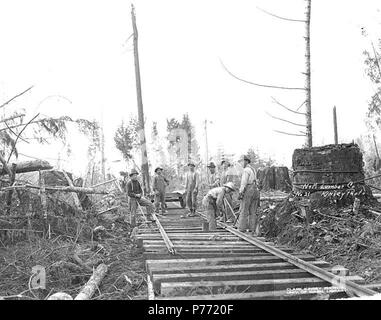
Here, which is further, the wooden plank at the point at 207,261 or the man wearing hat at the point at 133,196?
the man wearing hat at the point at 133,196

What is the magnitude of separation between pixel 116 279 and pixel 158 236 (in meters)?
2.78

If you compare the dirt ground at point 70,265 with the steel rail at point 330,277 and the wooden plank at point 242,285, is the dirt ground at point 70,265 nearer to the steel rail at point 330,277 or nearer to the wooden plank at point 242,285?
the wooden plank at point 242,285

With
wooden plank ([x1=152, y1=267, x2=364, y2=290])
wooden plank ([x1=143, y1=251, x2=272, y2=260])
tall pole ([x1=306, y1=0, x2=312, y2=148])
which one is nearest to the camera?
wooden plank ([x1=152, y1=267, x2=364, y2=290])

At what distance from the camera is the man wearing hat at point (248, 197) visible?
8469 mm

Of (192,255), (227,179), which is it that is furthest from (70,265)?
(227,179)

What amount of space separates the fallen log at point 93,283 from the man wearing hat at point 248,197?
371cm

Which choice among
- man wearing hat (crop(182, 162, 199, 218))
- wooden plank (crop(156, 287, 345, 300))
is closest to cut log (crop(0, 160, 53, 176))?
wooden plank (crop(156, 287, 345, 300))

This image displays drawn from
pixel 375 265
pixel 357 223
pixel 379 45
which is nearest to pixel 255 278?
pixel 375 265

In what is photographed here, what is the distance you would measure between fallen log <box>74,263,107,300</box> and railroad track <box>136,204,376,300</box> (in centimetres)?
60

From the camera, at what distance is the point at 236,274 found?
184 inches

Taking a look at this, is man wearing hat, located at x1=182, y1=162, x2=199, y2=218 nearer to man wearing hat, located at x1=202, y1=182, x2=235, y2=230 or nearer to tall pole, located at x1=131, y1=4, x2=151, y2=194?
man wearing hat, located at x1=202, y1=182, x2=235, y2=230

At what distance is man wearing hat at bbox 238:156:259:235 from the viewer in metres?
8.47

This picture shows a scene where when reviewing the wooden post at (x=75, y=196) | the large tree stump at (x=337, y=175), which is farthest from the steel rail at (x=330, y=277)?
the wooden post at (x=75, y=196)

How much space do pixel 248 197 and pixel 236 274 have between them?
3953 mm
